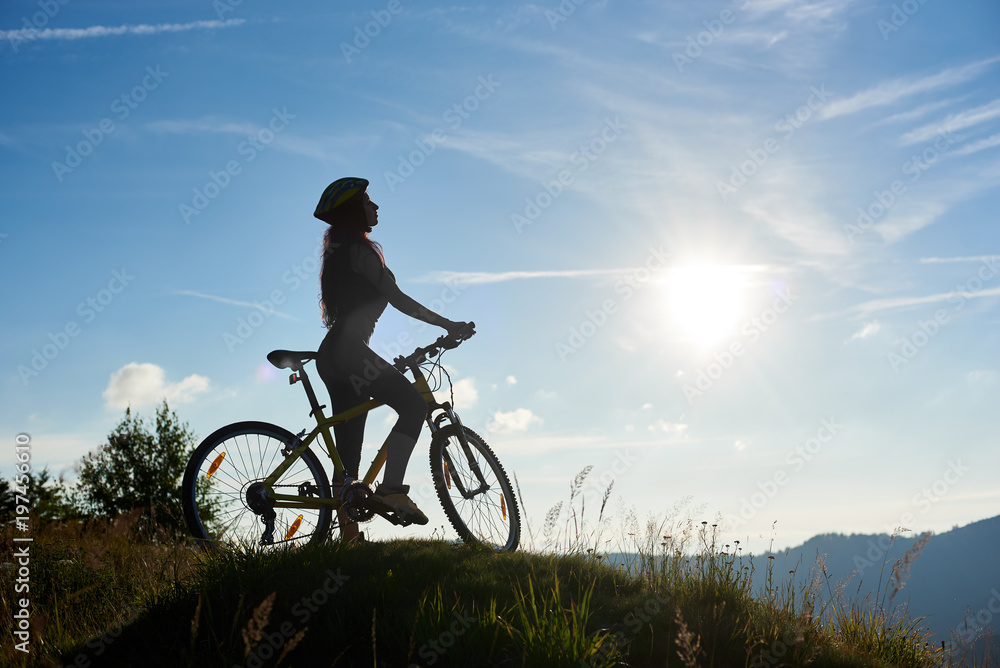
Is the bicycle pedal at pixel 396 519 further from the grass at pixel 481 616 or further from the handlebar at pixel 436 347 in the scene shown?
the handlebar at pixel 436 347

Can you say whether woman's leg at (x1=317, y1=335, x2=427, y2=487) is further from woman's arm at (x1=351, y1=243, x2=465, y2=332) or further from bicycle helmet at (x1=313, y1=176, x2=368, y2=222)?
bicycle helmet at (x1=313, y1=176, x2=368, y2=222)

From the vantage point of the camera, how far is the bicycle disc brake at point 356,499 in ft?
17.8

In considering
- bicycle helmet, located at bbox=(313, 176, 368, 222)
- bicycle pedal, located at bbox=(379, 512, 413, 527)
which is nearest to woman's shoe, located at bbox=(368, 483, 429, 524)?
bicycle pedal, located at bbox=(379, 512, 413, 527)

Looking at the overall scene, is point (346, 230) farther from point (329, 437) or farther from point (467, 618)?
point (467, 618)

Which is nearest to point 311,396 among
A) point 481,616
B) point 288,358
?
point 288,358

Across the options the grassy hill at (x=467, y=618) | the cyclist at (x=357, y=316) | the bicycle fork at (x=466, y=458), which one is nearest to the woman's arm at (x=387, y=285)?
the cyclist at (x=357, y=316)

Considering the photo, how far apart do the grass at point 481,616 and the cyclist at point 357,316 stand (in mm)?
948

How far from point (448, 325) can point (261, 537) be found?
2270mm

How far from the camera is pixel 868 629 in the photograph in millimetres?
4969

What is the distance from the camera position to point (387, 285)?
5676mm

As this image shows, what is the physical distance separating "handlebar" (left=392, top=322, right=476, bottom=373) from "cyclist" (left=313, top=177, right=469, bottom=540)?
0.19 metres

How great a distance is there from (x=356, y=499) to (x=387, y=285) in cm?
180

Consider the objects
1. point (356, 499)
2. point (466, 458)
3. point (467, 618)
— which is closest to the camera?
point (467, 618)

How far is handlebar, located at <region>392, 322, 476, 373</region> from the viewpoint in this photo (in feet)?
19.5
